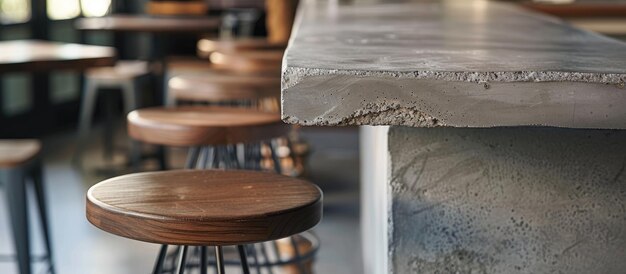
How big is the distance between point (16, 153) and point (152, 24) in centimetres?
318

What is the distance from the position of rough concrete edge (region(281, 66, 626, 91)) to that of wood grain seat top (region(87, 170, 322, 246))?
254 mm

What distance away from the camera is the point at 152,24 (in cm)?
567

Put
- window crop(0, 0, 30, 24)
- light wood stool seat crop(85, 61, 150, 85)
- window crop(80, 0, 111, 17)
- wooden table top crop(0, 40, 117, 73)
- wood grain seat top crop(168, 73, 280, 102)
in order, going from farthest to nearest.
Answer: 1. window crop(80, 0, 111, 17)
2. window crop(0, 0, 30, 24)
3. light wood stool seat crop(85, 61, 150, 85)
4. wooden table top crop(0, 40, 117, 73)
5. wood grain seat top crop(168, 73, 280, 102)

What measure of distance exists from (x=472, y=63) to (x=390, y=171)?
0.27m

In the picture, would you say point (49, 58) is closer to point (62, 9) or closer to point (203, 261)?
point (203, 261)

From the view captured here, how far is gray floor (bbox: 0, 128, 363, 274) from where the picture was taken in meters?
3.54

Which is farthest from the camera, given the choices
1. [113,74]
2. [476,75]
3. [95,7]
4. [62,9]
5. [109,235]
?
[95,7]

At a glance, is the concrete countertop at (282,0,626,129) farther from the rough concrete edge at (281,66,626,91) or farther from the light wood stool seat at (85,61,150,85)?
the light wood stool seat at (85,61,150,85)

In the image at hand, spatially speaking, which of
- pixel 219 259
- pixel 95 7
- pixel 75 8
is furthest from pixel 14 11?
pixel 219 259

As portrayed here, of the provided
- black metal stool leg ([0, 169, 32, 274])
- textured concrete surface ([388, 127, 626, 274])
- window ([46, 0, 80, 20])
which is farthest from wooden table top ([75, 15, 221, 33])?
textured concrete surface ([388, 127, 626, 274])

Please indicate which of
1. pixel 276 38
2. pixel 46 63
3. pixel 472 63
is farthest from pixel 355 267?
pixel 472 63

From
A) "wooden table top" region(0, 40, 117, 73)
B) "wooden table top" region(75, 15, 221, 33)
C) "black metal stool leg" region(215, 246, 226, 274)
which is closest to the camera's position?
"black metal stool leg" region(215, 246, 226, 274)

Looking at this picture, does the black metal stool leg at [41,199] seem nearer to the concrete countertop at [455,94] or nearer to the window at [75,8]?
the concrete countertop at [455,94]

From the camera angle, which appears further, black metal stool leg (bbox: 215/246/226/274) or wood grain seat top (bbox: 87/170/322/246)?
black metal stool leg (bbox: 215/246/226/274)
